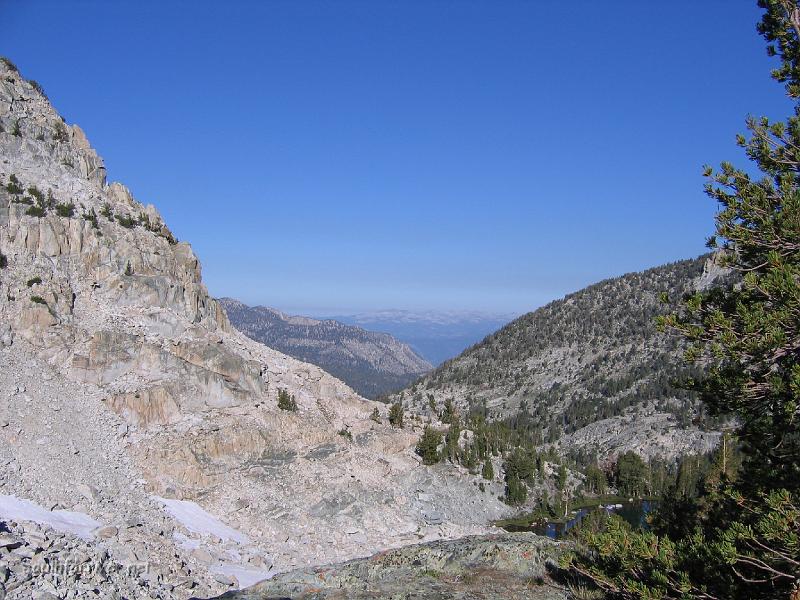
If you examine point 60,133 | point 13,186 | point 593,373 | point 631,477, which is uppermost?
point 60,133

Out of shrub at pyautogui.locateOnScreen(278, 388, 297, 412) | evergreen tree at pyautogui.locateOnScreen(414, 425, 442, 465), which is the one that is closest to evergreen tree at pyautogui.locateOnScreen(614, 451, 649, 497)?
evergreen tree at pyautogui.locateOnScreen(414, 425, 442, 465)

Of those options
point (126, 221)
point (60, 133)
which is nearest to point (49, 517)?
point (126, 221)

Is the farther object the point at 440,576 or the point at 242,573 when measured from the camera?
the point at 242,573

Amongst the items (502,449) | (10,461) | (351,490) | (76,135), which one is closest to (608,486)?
(502,449)

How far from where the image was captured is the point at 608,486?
86.3 metres

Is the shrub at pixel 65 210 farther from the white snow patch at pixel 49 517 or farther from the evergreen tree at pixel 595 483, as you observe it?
the evergreen tree at pixel 595 483

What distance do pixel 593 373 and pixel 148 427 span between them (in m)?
114

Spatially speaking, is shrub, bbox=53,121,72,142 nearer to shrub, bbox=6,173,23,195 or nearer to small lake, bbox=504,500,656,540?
shrub, bbox=6,173,23,195

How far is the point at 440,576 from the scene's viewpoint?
65.3ft

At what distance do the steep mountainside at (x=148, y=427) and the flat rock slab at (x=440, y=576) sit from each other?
7240mm

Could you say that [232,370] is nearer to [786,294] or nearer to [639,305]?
[786,294]

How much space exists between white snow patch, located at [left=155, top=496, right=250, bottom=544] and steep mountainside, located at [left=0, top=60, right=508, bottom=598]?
155 mm

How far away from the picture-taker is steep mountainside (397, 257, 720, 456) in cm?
10781

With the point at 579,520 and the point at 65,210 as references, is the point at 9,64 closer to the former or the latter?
the point at 65,210
